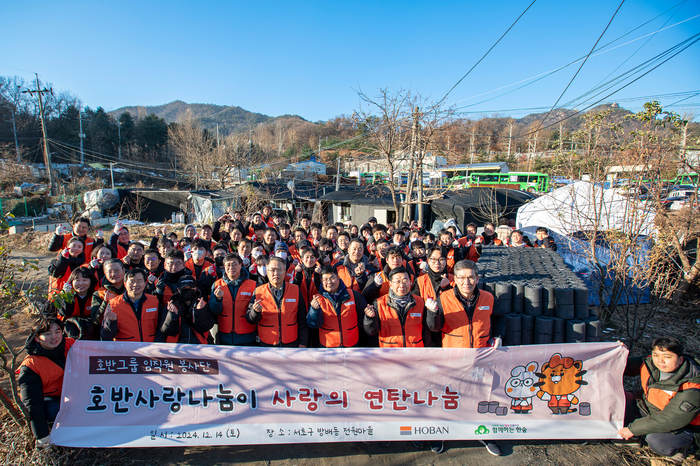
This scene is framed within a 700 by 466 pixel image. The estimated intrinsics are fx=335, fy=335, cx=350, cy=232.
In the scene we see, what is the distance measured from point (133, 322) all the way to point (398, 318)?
9.17 ft

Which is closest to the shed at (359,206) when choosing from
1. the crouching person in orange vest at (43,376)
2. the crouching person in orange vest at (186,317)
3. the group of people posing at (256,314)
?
the group of people posing at (256,314)

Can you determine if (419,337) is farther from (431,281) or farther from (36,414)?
(36,414)

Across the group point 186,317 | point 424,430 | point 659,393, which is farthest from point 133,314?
point 659,393

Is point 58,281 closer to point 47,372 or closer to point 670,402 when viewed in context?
point 47,372

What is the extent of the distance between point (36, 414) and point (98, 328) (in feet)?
2.96

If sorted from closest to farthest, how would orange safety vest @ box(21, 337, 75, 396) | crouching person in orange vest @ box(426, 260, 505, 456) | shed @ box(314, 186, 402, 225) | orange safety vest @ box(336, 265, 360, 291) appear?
orange safety vest @ box(21, 337, 75, 396)
crouching person in orange vest @ box(426, 260, 505, 456)
orange safety vest @ box(336, 265, 360, 291)
shed @ box(314, 186, 402, 225)

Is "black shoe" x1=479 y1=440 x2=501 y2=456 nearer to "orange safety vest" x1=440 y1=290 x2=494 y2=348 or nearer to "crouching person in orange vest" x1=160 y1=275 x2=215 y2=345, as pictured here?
"orange safety vest" x1=440 y1=290 x2=494 y2=348

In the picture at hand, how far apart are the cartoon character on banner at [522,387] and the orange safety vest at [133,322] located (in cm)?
377

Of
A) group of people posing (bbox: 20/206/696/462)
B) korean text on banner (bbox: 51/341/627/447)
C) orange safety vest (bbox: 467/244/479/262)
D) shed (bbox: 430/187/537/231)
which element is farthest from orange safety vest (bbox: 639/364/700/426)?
shed (bbox: 430/187/537/231)

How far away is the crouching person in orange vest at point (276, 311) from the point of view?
3615 mm

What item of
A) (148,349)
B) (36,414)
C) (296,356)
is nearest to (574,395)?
(296,356)

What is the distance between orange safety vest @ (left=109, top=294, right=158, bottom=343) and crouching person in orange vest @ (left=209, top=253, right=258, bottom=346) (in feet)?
2.14

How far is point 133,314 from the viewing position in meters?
3.55

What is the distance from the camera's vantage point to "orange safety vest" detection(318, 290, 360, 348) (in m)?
3.55
